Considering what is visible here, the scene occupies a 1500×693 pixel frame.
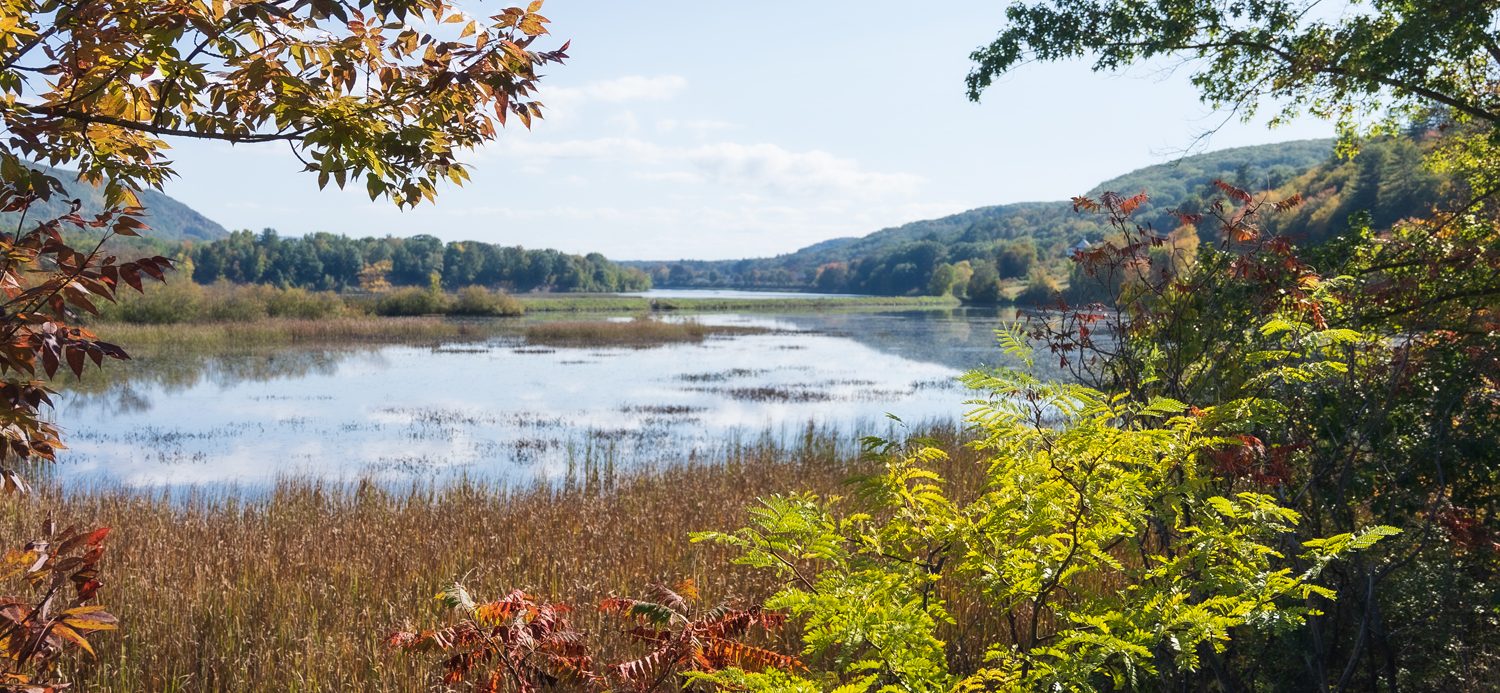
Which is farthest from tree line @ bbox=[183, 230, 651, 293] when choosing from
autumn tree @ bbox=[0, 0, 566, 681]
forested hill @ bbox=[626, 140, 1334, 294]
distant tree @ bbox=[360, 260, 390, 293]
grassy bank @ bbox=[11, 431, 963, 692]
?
autumn tree @ bbox=[0, 0, 566, 681]

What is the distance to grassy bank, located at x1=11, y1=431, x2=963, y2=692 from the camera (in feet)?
15.5

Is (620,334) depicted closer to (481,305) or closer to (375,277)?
(481,305)

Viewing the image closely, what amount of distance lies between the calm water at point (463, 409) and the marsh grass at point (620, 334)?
5.22 m

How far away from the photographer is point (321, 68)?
3270 mm

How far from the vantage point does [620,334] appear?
4484cm

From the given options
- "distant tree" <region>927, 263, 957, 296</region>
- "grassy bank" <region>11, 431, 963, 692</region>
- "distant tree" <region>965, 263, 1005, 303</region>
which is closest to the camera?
"grassy bank" <region>11, 431, 963, 692</region>

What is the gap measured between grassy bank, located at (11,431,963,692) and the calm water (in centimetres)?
169

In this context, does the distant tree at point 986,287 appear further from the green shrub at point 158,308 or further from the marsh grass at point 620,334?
the green shrub at point 158,308

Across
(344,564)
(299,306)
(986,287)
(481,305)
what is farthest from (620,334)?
(986,287)

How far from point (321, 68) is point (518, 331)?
1768 inches

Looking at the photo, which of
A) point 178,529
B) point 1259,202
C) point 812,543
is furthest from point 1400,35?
point 178,529

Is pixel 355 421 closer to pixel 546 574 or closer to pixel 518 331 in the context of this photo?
pixel 546 574

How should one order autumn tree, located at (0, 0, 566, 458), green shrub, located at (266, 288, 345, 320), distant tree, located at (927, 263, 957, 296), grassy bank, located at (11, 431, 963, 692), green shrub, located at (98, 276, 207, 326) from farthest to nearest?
distant tree, located at (927, 263, 957, 296), green shrub, located at (266, 288, 345, 320), green shrub, located at (98, 276, 207, 326), grassy bank, located at (11, 431, 963, 692), autumn tree, located at (0, 0, 566, 458)

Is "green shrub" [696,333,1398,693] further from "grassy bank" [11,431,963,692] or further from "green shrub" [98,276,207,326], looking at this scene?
"green shrub" [98,276,207,326]
